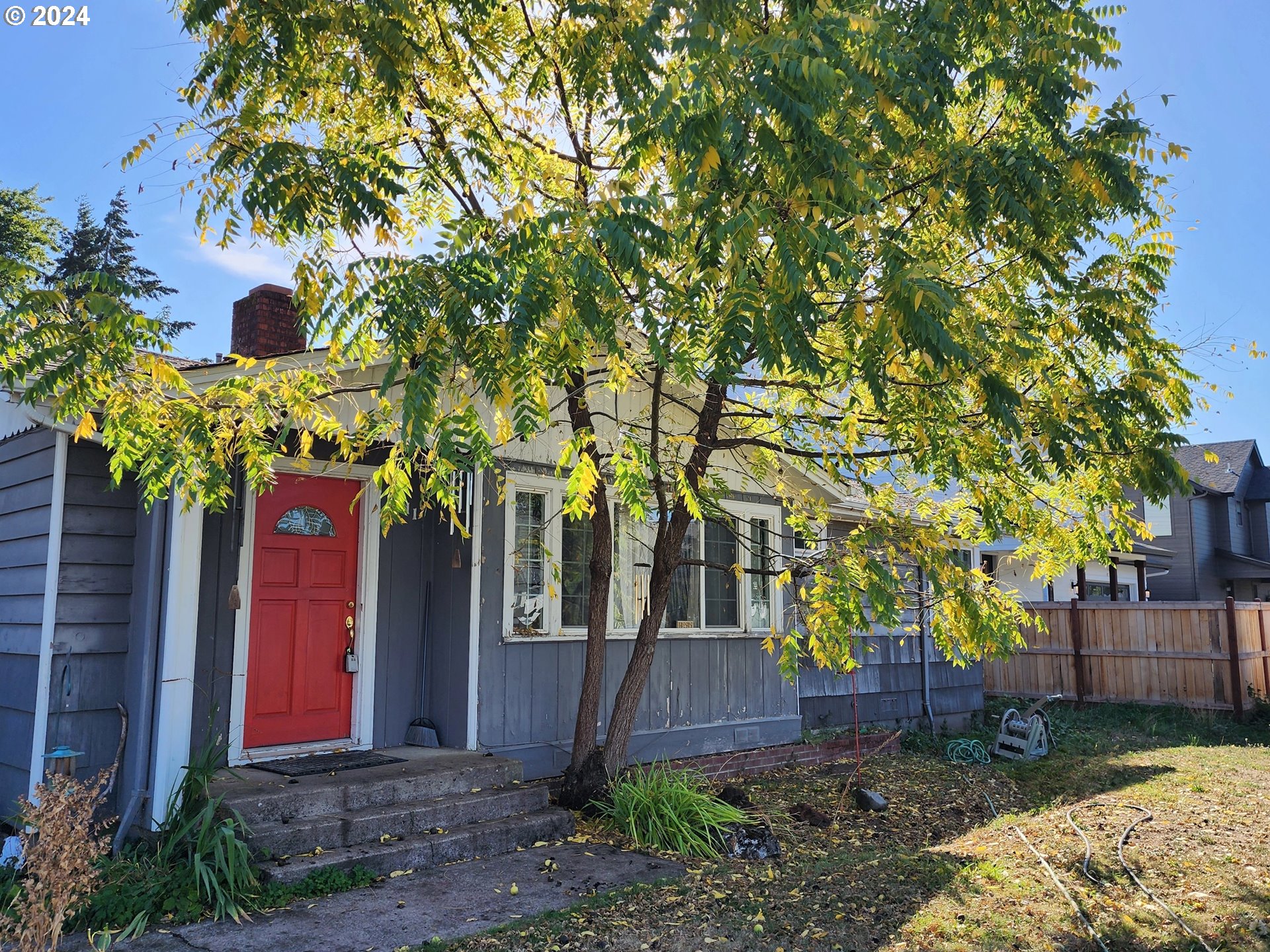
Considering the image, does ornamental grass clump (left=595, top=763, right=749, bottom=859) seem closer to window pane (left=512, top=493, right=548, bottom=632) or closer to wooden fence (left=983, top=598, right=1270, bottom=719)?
window pane (left=512, top=493, right=548, bottom=632)

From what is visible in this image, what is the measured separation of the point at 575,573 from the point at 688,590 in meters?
1.54

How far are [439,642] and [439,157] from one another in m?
4.00

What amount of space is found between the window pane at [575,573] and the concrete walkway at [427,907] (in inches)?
99.0

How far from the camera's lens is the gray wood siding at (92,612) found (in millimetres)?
6105

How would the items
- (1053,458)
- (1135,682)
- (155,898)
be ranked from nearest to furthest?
(155,898)
(1053,458)
(1135,682)

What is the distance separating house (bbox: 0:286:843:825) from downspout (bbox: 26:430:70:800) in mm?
13

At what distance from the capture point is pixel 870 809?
8.41 metres

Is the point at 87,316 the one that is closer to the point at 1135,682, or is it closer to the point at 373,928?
the point at 373,928

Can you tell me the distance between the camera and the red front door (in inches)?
282

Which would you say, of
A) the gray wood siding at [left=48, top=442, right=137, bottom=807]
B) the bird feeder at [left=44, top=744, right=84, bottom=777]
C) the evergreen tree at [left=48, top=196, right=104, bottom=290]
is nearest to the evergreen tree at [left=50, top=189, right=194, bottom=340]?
the evergreen tree at [left=48, top=196, right=104, bottom=290]

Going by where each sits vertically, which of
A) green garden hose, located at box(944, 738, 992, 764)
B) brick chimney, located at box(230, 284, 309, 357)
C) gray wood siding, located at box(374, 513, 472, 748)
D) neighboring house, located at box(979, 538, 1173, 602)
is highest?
brick chimney, located at box(230, 284, 309, 357)

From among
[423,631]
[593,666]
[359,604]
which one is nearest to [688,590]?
[593,666]

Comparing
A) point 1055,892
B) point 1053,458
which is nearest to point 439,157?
point 1053,458

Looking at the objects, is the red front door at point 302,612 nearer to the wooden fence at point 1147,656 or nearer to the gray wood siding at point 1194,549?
the wooden fence at point 1147,656
